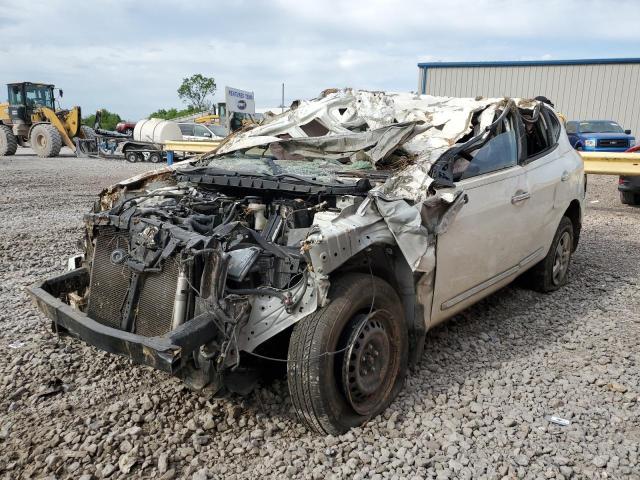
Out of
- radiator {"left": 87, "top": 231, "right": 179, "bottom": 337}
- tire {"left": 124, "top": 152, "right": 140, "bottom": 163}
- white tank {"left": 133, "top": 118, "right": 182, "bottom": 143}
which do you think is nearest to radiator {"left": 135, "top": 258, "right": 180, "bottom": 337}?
radiator {"left": 87, "top": 231, "right": 179, "bottom": 337}

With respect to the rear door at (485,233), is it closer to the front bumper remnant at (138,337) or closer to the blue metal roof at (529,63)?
the front bumper remnant at (138,337)

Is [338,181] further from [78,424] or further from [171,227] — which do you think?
[78,424]

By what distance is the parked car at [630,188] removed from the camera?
9680mm

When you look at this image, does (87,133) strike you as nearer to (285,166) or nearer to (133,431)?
(285,166)

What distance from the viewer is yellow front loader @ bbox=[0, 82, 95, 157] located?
2095 cm

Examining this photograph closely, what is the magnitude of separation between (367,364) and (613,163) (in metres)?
7.96

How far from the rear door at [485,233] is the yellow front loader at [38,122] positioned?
20.5 metres

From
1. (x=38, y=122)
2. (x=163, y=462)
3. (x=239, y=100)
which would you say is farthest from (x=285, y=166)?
(x=38, y=122)

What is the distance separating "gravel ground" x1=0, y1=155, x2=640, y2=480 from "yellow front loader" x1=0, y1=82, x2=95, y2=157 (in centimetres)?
1873

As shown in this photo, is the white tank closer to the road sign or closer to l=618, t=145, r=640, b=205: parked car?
the road sign

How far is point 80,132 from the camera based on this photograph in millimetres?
21766

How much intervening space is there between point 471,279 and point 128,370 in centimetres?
235

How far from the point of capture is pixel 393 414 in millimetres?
3012

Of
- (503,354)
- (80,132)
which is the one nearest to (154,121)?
(80,132)
